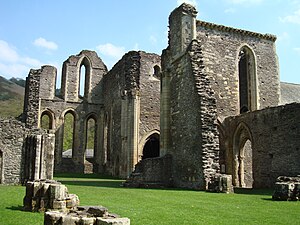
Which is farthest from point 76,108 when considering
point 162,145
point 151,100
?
point 162,145

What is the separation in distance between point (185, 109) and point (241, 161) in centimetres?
567

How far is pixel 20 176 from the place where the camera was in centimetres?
1378

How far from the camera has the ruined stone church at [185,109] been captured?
13977 millimetres

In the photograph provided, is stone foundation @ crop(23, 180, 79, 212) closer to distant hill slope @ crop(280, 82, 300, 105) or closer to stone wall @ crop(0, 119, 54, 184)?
stone wall @ crop(0, 119, 54, 184)

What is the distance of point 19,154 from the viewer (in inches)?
→ 548

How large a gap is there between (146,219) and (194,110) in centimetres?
826

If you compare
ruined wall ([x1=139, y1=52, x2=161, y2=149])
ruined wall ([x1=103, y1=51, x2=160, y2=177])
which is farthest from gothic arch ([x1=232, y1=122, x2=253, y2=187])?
ruined wall ([x1=139, y1=52, x2=161, y2=149])

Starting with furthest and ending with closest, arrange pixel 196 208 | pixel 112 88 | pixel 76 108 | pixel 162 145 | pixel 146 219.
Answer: pixel 76 108, pixel 112 88, pixel 162 145, pixel 196 208, pixel 146 219

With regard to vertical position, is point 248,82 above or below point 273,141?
above

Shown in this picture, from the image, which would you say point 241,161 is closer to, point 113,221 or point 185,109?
point 185,109

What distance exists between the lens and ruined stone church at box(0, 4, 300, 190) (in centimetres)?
1398

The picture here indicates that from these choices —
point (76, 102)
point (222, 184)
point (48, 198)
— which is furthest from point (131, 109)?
point (48, 198)

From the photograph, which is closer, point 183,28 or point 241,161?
point 183,28

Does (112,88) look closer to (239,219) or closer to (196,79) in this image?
(196,79)
